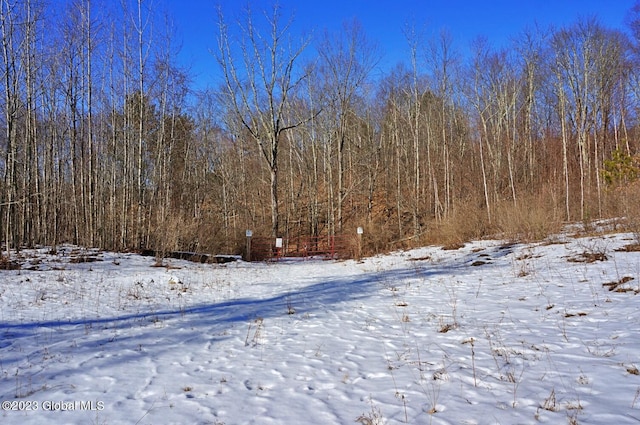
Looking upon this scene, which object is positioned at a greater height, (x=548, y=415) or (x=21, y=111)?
(x=21, y=111)


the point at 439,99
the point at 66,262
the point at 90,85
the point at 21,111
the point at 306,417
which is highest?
the point at 439,99

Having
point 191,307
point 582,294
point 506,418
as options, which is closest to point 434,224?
point 582,294

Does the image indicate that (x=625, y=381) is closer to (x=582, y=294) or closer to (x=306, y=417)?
(x=306, y=417)

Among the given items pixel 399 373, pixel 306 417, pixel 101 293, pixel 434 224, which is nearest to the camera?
pixel 306 417

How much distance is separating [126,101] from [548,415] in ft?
64.4

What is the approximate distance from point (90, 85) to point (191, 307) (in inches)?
566

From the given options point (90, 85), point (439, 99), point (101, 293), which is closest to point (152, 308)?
point (101, 293)

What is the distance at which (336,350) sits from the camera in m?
4.47

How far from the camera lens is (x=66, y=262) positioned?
1134cm

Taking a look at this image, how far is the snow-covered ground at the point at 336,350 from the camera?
2893 mm

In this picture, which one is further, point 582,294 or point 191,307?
point 191,307

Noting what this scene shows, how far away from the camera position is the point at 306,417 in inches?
112

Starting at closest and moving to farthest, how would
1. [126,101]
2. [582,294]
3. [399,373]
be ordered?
[399,373] → [582,294] → [126,101]

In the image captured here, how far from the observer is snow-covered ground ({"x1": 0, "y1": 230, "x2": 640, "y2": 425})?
289cm
